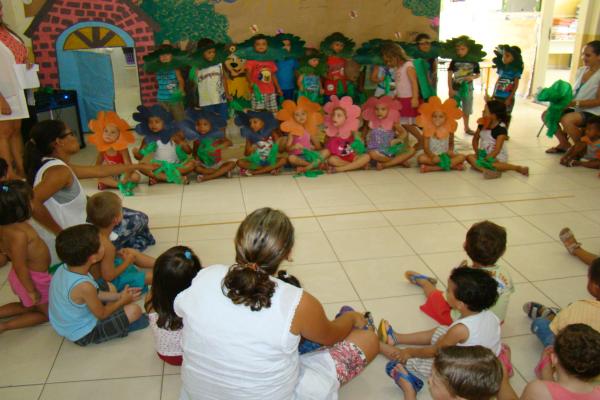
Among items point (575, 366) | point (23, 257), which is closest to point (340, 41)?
point (23, 257)

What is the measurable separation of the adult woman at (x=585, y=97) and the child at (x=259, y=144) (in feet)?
9.88

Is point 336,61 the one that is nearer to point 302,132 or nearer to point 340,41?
point 340,41

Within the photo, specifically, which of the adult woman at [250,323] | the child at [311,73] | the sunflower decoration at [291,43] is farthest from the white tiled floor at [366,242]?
the sunflower decoration at [291,43]

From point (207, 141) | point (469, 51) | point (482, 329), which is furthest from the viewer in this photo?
point (469, 51)

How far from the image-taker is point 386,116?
506 cm

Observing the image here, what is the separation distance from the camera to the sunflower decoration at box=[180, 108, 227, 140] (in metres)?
4.78

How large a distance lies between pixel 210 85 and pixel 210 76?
101mm

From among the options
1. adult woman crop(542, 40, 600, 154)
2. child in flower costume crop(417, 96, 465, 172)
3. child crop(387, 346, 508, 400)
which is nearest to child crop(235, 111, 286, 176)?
child in flower costume crop(417, 96, 465, 172)

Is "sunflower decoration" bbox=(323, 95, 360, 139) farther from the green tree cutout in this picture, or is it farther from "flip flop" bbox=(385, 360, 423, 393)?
"flip flop" bbox=(385, 360, 423, 393)

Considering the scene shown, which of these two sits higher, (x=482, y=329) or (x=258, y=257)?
(x=258, y=257)

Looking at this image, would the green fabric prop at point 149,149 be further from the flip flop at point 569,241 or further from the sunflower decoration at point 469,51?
the flip flop at point 569,241

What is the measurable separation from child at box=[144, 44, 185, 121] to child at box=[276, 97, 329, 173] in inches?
58.0

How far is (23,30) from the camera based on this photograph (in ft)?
19.6

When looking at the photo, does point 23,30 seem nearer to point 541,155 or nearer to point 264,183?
point 264,183
